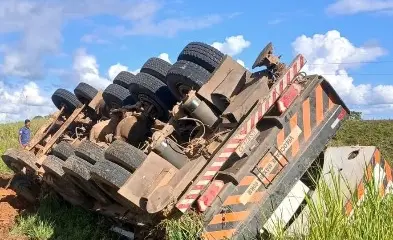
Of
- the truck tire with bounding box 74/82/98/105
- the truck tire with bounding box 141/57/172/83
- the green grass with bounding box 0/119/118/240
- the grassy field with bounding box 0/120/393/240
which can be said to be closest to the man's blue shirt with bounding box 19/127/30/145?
the grassy field with bounding box 0/120/393/240

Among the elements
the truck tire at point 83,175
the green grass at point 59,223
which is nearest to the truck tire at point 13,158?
the green grass at point 59,223

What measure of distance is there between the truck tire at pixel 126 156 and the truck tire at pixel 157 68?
1318 millimetres

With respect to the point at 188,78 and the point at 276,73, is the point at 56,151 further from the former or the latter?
the point at 276,73

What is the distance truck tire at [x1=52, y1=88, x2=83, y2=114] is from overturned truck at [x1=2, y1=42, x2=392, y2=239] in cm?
308

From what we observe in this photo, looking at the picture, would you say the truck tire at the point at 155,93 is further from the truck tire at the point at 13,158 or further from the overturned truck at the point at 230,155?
the truck tire at the point at 13,158

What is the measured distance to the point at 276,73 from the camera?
4.97 meters

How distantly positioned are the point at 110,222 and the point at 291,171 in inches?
92.3

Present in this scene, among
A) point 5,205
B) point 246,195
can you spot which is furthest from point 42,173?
point 246,195

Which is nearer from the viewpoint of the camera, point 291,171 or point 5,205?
point 291,171

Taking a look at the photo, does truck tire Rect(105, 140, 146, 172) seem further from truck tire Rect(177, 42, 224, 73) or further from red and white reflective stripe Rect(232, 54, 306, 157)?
truck tire Rect(177, 42, 224, 73)

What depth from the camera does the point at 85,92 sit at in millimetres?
8336

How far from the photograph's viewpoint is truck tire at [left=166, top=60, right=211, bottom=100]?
16.7 feet

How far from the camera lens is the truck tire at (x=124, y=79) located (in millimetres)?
7207

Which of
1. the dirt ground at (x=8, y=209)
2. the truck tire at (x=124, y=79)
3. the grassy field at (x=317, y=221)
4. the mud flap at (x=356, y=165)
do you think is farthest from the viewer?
the truck tire at (x=124, y=79)
